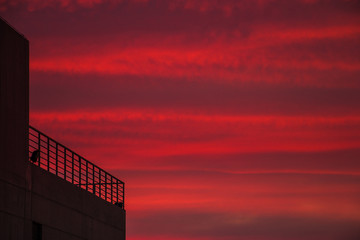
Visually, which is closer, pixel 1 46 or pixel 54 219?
pixel 1 46

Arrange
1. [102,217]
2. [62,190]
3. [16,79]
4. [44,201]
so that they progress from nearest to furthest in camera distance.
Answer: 1. [16,79]
2. [44,201]
3. [62,190]
4. [102,217]

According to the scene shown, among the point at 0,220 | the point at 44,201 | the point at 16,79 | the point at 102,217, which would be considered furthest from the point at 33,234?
the point at 102,217

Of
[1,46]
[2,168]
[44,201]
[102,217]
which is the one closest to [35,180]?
[44,201]

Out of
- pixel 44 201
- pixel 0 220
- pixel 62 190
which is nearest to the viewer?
pixel 0 220

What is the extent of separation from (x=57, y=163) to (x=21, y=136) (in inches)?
237

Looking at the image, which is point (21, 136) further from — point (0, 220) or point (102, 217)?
point (102, 217)

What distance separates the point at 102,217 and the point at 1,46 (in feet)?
55.5

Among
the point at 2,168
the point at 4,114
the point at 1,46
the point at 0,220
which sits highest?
the point at 1,46

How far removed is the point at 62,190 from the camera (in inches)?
1569

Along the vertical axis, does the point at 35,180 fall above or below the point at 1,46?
below

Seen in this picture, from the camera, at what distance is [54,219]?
126 feet

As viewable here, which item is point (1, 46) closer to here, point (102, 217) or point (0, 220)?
point (0, 220)

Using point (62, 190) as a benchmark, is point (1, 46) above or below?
above

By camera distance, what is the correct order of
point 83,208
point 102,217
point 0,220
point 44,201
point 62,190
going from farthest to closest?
point 102,217 < point 83,208 < point 62,190 < point 44,201 < point 0,220
